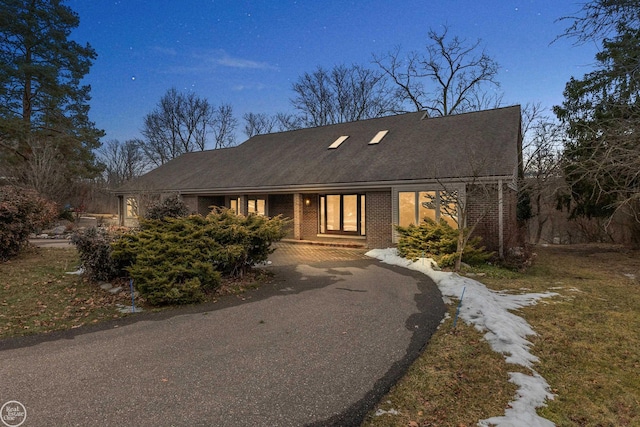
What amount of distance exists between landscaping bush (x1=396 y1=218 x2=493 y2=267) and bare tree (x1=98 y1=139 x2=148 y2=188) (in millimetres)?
43378

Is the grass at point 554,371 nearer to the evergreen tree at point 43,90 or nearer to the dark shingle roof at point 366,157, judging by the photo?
the dark shingle roof at point 366,157

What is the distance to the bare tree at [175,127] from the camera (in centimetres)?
3822

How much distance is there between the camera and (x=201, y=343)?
4383mm

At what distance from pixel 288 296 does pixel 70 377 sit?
374cm

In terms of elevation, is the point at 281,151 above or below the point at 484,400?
above

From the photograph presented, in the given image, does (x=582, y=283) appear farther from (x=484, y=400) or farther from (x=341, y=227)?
(x=341, y=227)

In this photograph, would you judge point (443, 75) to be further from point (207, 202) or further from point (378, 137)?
point (207, 202)

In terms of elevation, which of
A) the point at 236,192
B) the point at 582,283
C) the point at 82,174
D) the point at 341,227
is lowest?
the point at 582,283

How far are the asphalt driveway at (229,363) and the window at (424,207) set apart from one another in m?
5.68

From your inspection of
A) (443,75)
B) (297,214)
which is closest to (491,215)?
(297,214)

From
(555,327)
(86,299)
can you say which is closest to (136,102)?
(86,299)

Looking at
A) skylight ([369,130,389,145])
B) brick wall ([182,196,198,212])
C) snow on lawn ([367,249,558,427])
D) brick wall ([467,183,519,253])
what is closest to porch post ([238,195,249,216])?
brick wall ([182,196,198,212])

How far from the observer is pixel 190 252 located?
6465mm

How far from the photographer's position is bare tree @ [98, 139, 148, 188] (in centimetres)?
4588
